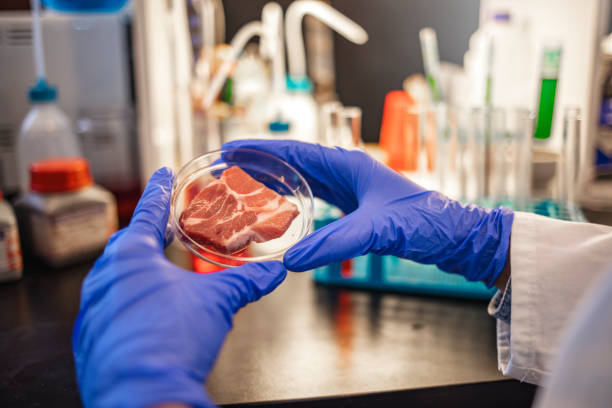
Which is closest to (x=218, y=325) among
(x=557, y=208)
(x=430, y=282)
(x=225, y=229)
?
(x=225, y=229)

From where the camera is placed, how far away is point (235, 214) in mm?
841

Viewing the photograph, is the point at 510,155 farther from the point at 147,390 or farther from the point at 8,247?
the point at 8,247

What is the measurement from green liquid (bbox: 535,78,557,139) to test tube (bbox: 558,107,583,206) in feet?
0.68

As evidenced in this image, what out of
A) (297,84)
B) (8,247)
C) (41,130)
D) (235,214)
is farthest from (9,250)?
(297,84)

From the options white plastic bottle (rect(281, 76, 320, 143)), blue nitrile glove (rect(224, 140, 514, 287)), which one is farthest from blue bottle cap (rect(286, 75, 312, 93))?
blue nitrile glove (rect(224, 140, 514, 287))

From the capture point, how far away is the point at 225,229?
0.82m

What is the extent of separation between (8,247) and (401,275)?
917 mm

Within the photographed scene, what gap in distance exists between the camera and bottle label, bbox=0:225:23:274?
1.14m

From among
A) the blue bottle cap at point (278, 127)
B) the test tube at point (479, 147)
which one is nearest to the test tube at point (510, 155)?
the test tube at point (479, 147)

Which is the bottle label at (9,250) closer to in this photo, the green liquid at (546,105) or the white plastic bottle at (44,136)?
the white plastic bottle at (44,136)

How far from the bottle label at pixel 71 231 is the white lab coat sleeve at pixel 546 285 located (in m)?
1.02

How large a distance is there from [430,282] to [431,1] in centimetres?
148

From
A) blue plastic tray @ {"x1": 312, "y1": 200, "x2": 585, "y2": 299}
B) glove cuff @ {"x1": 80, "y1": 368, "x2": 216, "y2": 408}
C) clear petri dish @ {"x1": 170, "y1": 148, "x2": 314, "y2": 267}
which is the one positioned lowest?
blue plastic tray @ {"x1": 312, "y1": 200, "x2": 585, "y2": 299}

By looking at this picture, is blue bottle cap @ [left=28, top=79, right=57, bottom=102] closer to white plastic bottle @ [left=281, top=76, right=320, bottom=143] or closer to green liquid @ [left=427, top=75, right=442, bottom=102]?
white plastic bottle @ [left=281, top=76, right=320, bottom=143]
